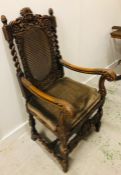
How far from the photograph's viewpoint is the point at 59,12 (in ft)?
5.67

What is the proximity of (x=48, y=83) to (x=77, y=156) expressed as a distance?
0.65m

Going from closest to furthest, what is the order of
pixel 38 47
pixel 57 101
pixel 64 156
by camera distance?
pixel 57 101
pixel 64 156
pixel 38 47

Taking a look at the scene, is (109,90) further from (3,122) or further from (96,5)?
(3,122)

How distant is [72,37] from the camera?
1966mm

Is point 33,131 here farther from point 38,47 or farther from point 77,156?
point 38,47

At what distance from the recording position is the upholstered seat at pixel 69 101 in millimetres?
1372

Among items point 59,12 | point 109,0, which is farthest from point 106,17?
point 59,12

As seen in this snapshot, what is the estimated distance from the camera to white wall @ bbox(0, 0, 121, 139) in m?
1.51

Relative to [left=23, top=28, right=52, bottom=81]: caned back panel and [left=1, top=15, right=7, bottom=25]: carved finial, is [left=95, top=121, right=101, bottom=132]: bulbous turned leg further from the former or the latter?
[left=1, top=15, right=7, bottom=25]: carved finial

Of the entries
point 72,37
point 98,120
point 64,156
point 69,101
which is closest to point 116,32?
point 72,37

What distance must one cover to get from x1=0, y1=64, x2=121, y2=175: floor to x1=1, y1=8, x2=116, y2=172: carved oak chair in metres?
0.11

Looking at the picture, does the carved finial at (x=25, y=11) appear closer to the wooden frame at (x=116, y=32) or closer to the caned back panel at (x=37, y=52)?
the caned back panel at (x=37, y=52)

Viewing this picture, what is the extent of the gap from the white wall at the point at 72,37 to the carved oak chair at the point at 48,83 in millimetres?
96

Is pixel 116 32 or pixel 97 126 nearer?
pixel 97 126
